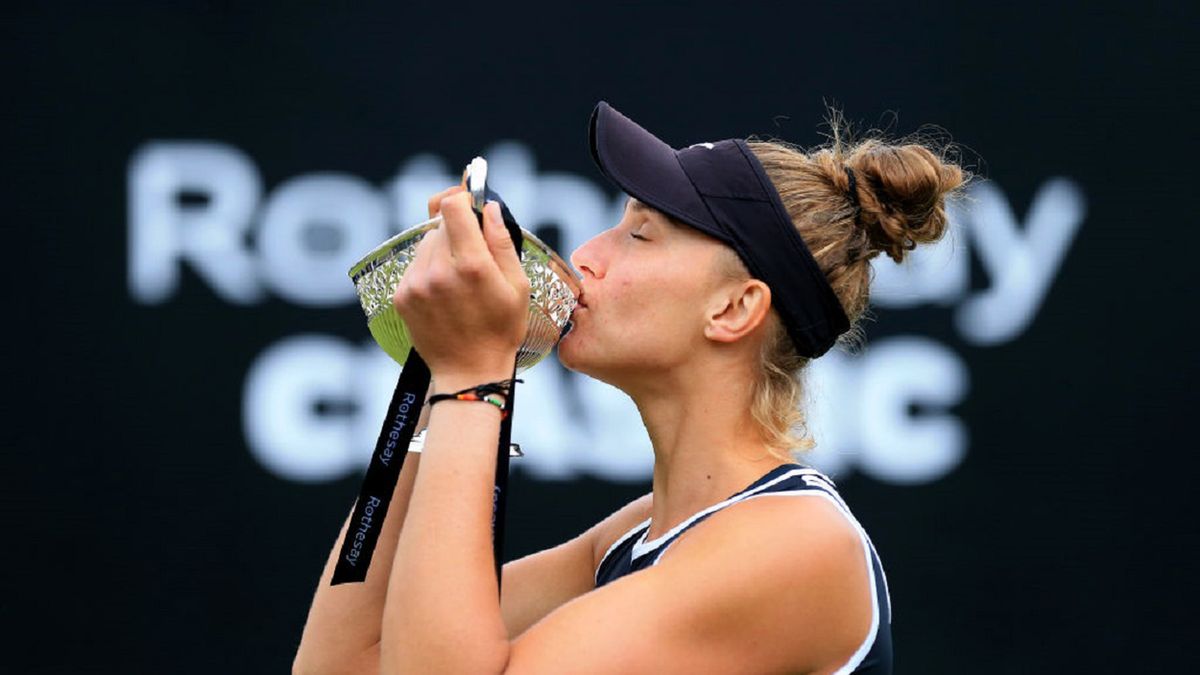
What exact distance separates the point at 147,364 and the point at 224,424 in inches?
8.7

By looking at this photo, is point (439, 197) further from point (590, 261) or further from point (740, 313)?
point (740, 313)

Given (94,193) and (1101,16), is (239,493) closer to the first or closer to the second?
(94,193)

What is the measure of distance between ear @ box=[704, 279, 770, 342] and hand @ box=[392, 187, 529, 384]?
1.10 ft

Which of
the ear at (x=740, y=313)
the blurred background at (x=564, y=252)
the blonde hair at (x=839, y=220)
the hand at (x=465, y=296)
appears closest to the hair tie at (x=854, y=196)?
the blonde hair at (x=839, y=220)

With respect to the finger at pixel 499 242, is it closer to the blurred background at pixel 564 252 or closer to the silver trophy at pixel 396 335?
the silver trophy at pixel 396 335

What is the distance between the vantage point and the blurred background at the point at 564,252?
3512mm

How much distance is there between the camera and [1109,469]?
11.9 feet

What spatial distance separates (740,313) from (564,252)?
158cm

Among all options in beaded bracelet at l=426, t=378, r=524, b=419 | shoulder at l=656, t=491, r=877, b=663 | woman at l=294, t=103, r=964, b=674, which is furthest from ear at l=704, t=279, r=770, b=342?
beaded bracelet at l=426, t=378, r=524, b=419

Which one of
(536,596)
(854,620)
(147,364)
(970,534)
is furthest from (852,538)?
(147,364)

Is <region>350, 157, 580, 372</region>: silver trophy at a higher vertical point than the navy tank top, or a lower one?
higher

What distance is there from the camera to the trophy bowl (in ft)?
5.92

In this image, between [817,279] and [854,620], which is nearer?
[854,620]

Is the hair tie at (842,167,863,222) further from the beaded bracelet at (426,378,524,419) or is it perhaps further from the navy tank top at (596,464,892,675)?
the beaded bracelet at (426,378,524,419)
